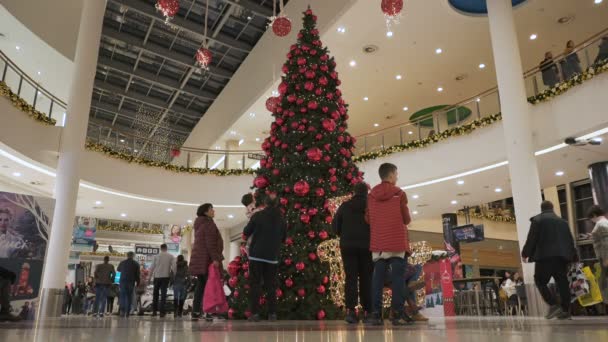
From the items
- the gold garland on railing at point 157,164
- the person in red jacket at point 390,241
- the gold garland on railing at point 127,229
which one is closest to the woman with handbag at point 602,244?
the person in red jacket at point 390,241

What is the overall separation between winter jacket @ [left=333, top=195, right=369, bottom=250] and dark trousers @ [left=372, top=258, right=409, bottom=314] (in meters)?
0.32

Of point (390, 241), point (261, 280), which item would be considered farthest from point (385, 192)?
point (261, 280)

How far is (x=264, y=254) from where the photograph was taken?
4863mm

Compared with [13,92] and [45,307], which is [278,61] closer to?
[13,92]

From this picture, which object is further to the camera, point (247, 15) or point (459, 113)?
point (247, 15)

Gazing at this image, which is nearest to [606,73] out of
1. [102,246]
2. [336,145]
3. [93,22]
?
[336,145]

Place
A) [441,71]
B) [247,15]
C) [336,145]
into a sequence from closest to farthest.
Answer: [336,145], [441,71], [247,15]

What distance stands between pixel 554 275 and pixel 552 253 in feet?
1.05

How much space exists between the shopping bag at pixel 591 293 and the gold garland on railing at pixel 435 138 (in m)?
4.71

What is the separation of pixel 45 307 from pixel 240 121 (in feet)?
37.0

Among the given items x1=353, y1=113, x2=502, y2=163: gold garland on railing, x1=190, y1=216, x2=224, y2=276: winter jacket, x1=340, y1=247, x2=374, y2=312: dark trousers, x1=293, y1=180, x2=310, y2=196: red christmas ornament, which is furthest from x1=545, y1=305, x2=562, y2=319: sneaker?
x1=353, y1=113, x2=502, y2=163: gold garland on railing

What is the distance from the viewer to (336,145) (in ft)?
20.9

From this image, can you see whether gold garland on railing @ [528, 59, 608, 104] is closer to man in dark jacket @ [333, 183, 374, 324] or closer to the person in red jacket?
man in dark jacket @ [333, 183, 374, 324]

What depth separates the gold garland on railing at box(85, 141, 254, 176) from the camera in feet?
45.2
